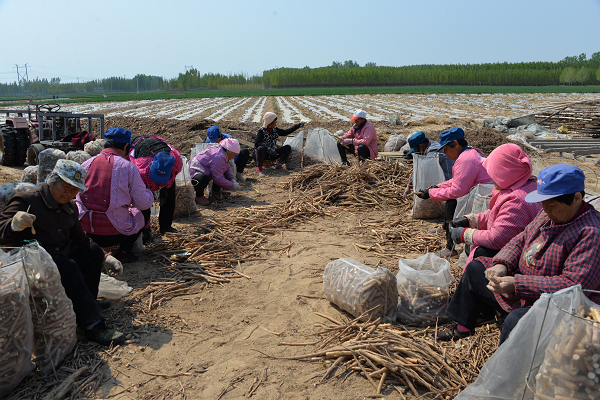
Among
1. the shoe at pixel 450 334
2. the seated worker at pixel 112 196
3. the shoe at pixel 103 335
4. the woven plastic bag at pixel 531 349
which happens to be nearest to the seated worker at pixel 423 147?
the shoe at pixel 450 334

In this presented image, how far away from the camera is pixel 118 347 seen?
10.2 feet

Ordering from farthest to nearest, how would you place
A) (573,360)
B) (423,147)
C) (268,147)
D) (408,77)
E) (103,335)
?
1. (408,77)
2. (268,147)
3. (423,147)
4. (103,335)
5. (573,360)

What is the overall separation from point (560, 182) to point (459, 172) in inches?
94.4

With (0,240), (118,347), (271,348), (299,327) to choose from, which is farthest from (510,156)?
(0,240)

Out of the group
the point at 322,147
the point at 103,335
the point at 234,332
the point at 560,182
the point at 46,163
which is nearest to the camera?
the point at 560,182

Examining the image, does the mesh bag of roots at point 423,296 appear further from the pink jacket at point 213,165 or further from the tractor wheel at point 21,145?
the tractor wheel at point 21,145

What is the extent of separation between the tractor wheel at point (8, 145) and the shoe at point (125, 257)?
24.0 ft

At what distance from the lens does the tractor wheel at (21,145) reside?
Result: 1003 cm

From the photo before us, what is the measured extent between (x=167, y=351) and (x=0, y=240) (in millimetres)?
1385

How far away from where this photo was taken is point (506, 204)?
10.6 feet

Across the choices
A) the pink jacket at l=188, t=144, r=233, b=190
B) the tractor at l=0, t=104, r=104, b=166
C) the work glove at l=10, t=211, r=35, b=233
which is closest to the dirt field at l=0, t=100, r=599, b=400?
the work glove at l=10, t=211, r=35, b=233

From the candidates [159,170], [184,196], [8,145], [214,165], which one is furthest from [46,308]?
[8,145]

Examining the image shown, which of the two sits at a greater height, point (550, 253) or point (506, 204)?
point (506, 204)

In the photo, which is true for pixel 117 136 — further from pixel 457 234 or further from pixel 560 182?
pixel 560 182
